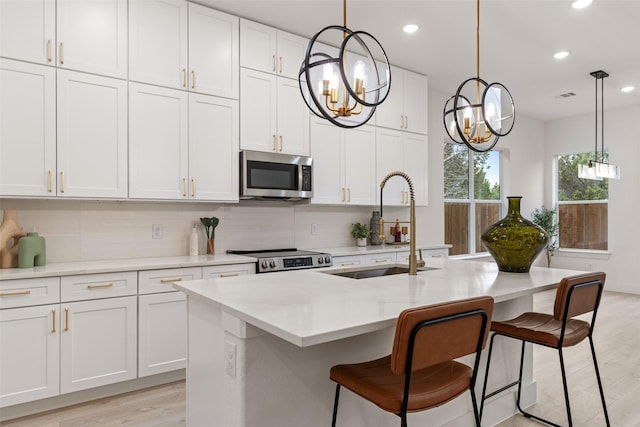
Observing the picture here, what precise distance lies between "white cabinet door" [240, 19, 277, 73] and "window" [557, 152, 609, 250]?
5.81 m

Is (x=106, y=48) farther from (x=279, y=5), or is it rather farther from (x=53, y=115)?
(x=279, y=5)

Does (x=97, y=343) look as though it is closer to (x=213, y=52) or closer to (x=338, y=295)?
(x=338, y=295)

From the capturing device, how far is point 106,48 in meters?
2.94

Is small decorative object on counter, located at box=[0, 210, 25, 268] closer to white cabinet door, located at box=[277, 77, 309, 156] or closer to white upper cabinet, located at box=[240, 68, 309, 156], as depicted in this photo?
white upper cabinet, located at box=[240, 68, 309, 156]

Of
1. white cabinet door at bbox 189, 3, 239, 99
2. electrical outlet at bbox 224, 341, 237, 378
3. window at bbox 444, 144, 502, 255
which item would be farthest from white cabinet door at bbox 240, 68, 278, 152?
window at bbox 444, 144, 502, 255

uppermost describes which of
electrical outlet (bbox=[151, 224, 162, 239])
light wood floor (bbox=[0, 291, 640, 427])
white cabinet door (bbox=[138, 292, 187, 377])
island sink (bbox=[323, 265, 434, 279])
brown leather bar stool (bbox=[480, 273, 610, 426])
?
electrical outlet (bbox=[151, 224, 162, 239])

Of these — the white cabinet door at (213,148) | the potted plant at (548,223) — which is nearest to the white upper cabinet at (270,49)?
the white cabinet door at (213,148)

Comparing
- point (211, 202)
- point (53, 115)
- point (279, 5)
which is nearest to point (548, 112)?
point (279, 5)

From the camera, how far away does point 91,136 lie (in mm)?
2902

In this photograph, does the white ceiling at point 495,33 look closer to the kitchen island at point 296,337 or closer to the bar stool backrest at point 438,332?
the kitchen island at point 296,337

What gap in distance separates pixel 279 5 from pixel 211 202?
171 cm

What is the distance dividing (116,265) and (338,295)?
6.04 ft

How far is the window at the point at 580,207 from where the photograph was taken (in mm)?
6746

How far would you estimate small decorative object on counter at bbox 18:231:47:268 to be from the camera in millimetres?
2721
